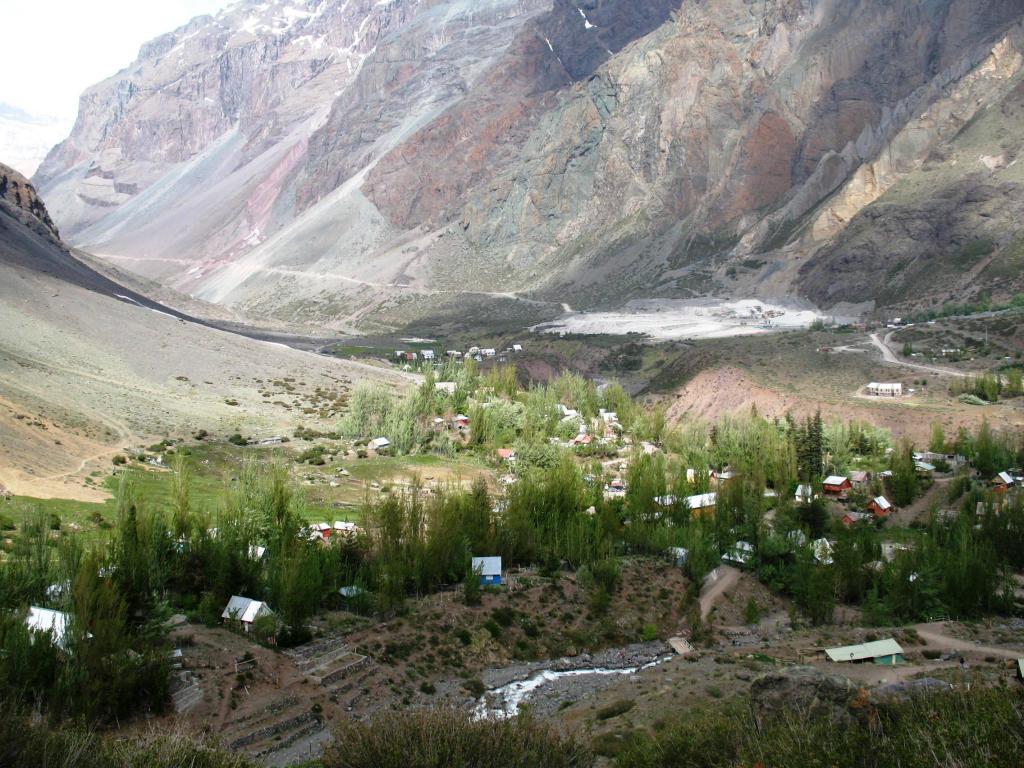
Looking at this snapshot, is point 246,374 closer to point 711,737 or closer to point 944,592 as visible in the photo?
point 944,592

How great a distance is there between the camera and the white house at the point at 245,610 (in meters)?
30.0

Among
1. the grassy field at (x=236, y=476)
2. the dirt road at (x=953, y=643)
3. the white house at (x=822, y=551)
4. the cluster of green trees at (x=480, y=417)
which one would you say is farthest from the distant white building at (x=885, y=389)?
the dirt road at (x=953, y=643)

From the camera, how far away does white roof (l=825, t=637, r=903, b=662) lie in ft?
102

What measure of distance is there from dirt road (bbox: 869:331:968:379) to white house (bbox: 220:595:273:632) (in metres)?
70.7

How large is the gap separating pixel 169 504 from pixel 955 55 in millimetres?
163778

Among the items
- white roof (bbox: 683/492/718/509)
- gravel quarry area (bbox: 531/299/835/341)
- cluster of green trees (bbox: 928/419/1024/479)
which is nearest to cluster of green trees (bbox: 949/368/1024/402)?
cluster of green trees (bbox: 928/419/1024/479)

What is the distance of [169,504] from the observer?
42562mm

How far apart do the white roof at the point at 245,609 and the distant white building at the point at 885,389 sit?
6462 centimetres

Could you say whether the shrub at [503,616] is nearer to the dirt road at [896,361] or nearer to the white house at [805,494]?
the white house at [805,494]

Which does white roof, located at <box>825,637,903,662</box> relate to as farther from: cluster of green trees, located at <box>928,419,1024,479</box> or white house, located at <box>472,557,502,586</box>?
cluster of green trees, located at <box>928,419,1024,479</box>

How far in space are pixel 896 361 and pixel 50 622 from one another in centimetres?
8456

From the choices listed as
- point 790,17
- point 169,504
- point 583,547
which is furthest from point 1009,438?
point 790,17

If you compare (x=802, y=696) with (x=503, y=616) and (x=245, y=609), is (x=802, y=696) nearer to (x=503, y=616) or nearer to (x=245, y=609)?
(x=245, y=609)

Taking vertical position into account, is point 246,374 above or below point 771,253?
below
